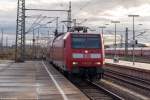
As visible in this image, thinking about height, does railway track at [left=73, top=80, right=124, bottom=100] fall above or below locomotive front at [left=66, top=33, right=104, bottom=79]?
below

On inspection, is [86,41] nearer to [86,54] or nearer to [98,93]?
[86,54]

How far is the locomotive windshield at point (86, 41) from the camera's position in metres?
26.2

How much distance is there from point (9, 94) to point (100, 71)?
872cm

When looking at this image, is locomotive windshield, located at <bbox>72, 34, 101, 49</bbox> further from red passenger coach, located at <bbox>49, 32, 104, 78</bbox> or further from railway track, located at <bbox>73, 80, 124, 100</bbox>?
railway track, located at <bbox>73, 80, 124, 100</bbox>

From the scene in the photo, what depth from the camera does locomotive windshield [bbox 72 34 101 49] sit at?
2619cm

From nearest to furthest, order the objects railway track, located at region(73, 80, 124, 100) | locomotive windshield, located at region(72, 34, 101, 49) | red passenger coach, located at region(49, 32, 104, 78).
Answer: railway track, located at region(73, 80, 124, 100)
red passenger coach, located at region(49, 32, 104, 78)
locomotive windshield, located at region(72, 34, 101, 49)

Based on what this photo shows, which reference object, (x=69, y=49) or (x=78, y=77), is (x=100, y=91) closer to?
(x=69, y=49)

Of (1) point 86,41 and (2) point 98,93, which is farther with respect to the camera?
(1) point 86,41

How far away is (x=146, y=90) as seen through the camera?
891 inches

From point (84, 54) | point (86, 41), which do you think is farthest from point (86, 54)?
point (86, 41)

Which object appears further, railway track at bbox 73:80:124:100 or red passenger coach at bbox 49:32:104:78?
red passenger coach at bbox 49:32:104:78

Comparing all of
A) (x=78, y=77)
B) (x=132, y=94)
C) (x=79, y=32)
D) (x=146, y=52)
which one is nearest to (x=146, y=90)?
(x=132, y=94)

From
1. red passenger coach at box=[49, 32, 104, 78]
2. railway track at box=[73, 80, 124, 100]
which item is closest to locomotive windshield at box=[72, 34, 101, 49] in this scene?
red passenger coach at box=[49, 32, 104, 78]

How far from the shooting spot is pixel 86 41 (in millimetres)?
26312
